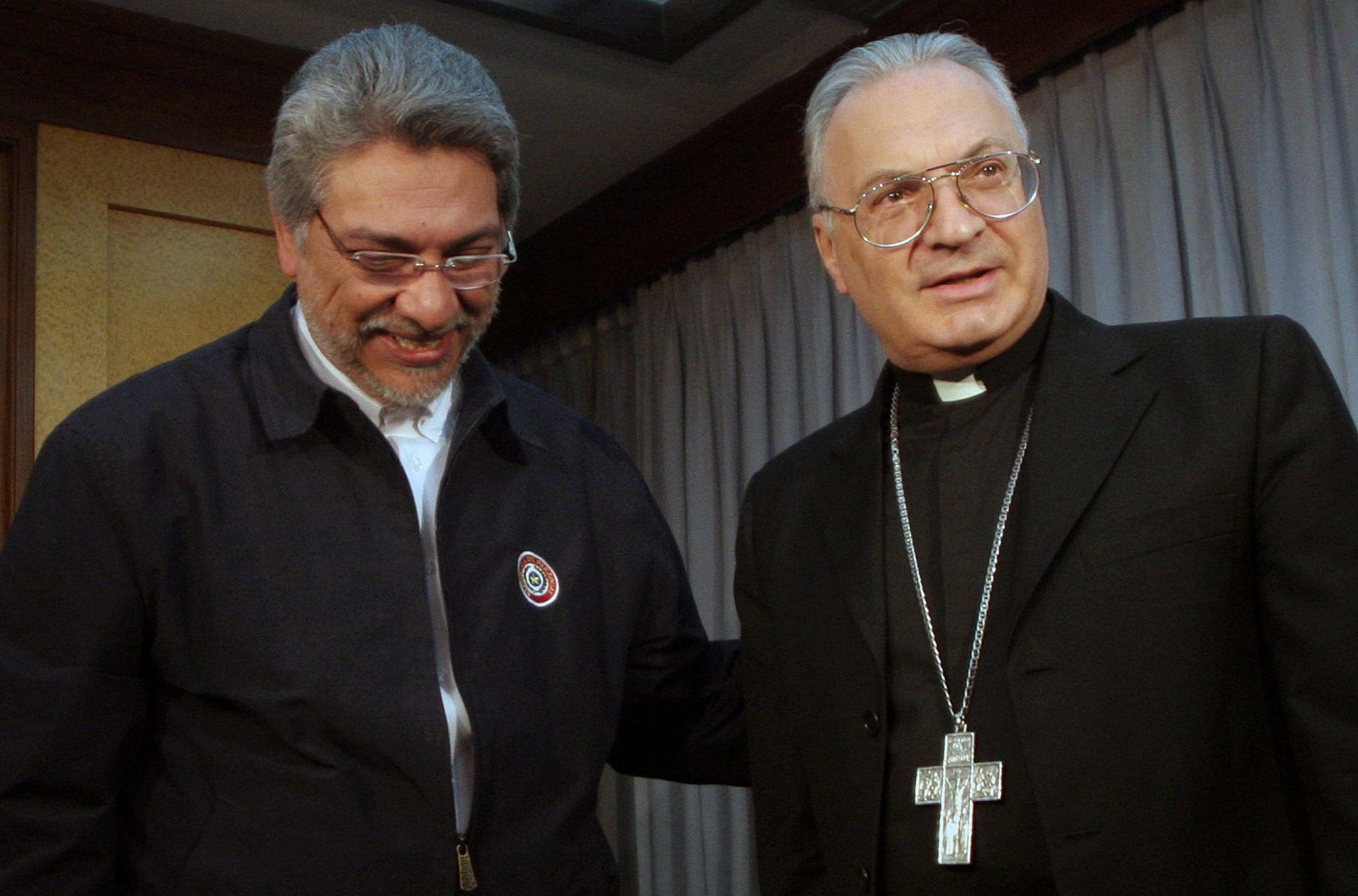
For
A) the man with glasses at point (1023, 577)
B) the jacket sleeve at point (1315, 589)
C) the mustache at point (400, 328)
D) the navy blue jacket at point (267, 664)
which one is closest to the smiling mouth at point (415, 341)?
the mustache at point (400, 328)

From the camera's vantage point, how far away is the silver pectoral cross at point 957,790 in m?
1.65

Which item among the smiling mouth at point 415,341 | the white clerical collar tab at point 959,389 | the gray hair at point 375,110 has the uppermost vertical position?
the gray hair at point 375,110

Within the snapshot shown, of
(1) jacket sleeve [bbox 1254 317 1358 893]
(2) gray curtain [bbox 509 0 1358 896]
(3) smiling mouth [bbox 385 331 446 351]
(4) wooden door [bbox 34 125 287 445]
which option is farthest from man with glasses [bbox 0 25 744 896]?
(2) gray curtain [bbox 509 0 1358 896]

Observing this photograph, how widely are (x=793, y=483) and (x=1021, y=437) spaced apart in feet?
1.31

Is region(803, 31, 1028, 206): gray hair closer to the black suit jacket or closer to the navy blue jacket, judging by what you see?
the black suit jacket

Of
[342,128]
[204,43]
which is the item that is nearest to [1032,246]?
[342,128]

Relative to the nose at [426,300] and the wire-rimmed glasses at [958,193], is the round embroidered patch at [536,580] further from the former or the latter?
the wire-rimmed glasses at [958,193]

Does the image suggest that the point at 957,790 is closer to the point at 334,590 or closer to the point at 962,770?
the point at 962,770

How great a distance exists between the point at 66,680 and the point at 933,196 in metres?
1.24

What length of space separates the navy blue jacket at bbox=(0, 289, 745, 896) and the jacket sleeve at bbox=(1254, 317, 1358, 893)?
92 cm

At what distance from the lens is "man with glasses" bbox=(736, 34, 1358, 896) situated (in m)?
1.56

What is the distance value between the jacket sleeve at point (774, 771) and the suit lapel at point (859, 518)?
15cm

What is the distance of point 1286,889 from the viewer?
5.11ft

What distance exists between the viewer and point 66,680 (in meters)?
1.72
